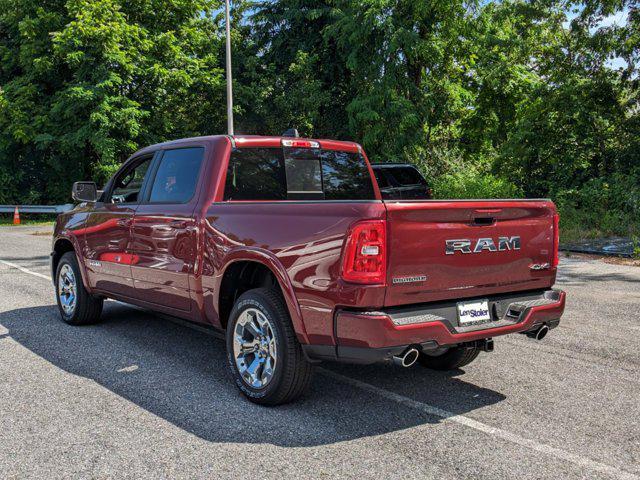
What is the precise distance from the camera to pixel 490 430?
12.5ft

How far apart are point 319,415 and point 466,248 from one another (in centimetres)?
146

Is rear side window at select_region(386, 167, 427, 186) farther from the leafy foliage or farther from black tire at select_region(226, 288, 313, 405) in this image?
black tire at select_region(226, 288, 313, 405)

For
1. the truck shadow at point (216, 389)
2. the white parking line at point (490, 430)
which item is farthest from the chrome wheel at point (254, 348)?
the white parking line at point (490, 430)

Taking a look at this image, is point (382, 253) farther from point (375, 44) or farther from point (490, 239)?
point (375, 44)

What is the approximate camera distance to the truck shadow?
152 inches

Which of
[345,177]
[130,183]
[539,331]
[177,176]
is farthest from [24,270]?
[539,331]

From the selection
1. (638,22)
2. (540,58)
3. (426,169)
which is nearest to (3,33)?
(426,169)

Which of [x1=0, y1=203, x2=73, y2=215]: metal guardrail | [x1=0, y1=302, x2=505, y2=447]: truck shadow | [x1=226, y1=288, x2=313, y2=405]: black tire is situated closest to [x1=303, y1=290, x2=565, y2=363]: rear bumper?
[x1=226, y1=288, x2=313, y2=405]: black tire

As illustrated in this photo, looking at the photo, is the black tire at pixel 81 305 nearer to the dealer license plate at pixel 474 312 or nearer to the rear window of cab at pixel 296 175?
the rear window of cab at pixel 296 175

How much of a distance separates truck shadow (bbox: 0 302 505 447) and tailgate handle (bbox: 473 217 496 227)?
1.26 metres

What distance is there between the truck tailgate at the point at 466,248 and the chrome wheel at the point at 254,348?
0.98 meters

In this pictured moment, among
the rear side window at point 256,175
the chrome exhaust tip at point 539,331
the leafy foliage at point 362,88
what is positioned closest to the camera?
the chrome exhaust tip at point 539,331

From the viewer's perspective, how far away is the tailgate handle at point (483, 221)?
4039 millimetres

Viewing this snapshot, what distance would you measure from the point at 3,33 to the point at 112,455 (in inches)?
1309
